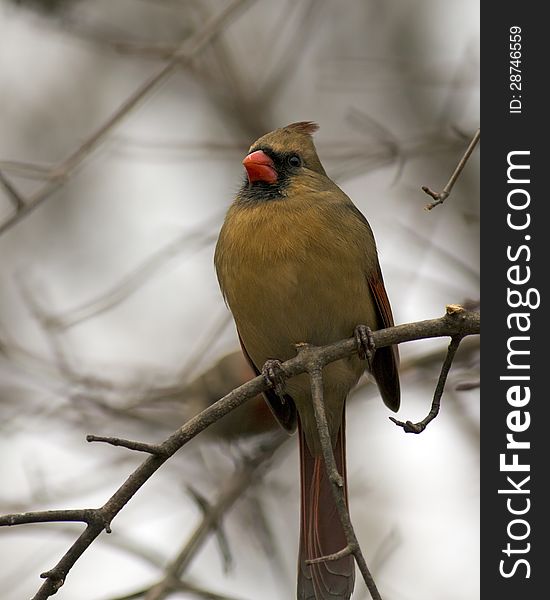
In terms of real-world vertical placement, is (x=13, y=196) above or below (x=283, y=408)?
above

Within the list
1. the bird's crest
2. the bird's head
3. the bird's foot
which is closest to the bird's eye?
the bird's head

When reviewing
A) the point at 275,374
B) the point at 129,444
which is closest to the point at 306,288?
the point at 275,374

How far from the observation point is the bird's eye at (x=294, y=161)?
150 inches

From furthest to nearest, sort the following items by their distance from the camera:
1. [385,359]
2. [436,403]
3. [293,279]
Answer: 1. [385,359]
2. [293,279]
3. [436,403]

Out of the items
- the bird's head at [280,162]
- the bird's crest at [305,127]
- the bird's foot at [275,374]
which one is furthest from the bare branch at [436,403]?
the bird's crest at [305,127]

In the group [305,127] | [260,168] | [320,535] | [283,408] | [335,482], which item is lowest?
[335,482]

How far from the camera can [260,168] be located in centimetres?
374

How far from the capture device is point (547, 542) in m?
2.79

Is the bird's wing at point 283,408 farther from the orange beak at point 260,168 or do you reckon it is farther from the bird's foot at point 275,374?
the orange beak at point 260,168

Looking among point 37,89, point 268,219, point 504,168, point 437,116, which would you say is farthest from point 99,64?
point 504,168

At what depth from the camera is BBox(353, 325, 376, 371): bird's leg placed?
3047mm

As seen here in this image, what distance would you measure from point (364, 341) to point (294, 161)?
959 millimetres

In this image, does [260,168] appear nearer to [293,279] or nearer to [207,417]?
[293,279]

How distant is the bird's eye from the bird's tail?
975 millimetres
